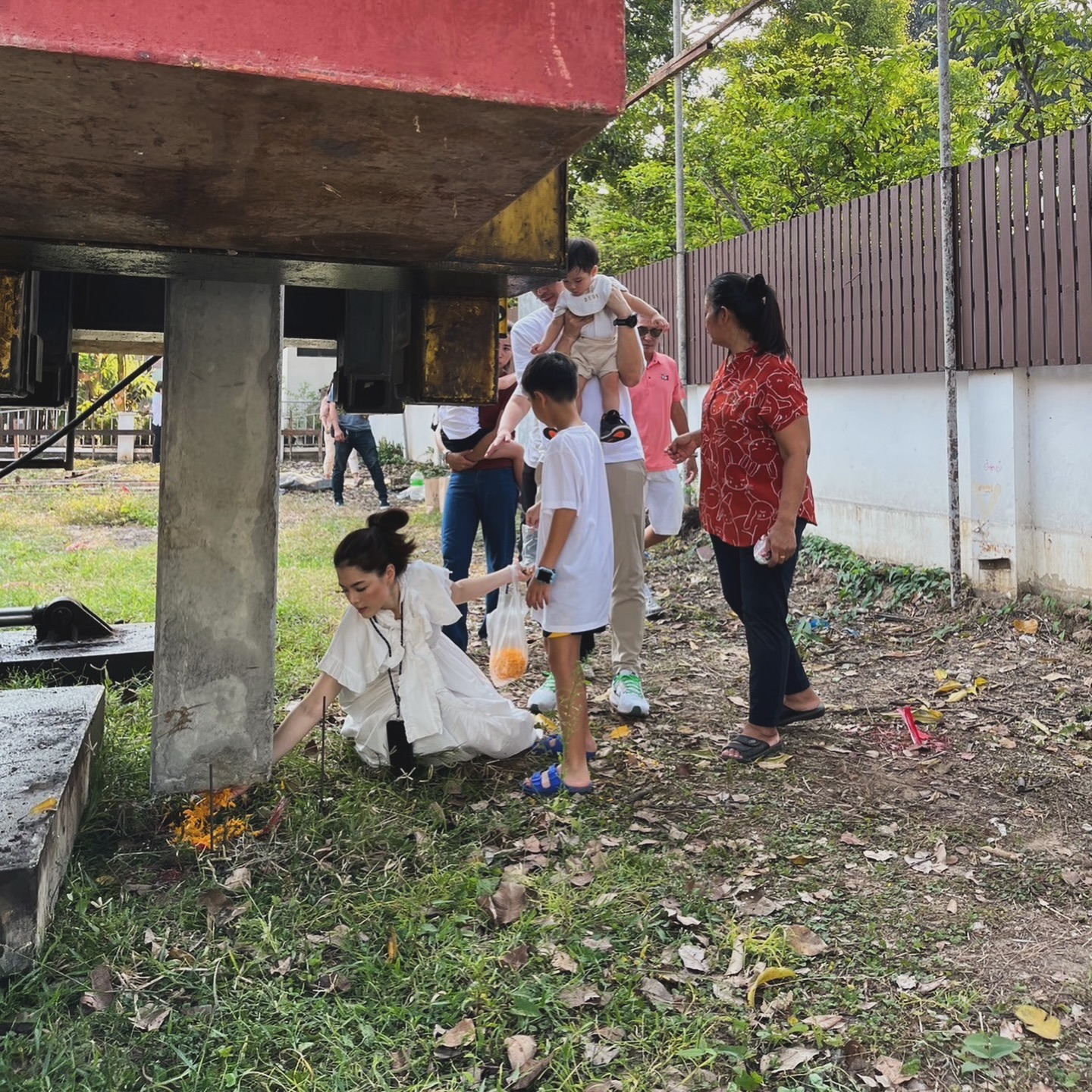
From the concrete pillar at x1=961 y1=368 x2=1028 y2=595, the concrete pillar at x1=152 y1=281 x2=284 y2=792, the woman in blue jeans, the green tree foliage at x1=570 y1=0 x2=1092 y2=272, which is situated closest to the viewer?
the concrete pillar at x1=152 y1=281 x2=284 y2=792

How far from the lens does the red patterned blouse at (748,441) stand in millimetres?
4102

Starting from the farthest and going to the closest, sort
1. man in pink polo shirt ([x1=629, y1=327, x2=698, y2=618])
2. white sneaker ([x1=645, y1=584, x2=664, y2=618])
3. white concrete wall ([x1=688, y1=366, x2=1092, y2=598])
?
white sneaker ([x1=645, y1=584, x2=664, y2=618]) < man in pink polo shirt ([x1=629, y1=327, x2=698, y2=618]) < white concrete wall ([x1=688, y1=366, x2=1092, y2=598])

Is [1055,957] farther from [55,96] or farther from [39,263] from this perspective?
[39,263]

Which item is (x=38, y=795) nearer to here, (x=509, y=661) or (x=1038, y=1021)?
(x=509, y=661)

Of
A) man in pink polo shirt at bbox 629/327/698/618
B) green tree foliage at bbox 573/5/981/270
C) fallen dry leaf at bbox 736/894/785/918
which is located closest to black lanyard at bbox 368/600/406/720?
fallen dry leaf at bbox 736/894/785/918

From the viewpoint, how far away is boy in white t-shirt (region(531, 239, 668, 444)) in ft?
15.7

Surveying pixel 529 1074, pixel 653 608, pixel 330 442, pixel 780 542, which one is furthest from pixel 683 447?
pixel 330 442

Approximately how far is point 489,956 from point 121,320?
277 centimetres

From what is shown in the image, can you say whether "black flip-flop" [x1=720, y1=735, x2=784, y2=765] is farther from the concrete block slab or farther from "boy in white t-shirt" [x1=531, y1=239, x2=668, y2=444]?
A: the concrete block slab

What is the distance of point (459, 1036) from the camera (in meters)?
2.46

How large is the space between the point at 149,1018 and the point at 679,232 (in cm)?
922

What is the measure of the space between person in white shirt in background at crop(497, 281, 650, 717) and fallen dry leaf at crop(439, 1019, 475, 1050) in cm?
236

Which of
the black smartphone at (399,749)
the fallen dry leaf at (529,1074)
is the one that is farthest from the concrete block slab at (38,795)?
the fallen dry leaf at (529,1074)

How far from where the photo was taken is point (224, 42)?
1.53 metres
